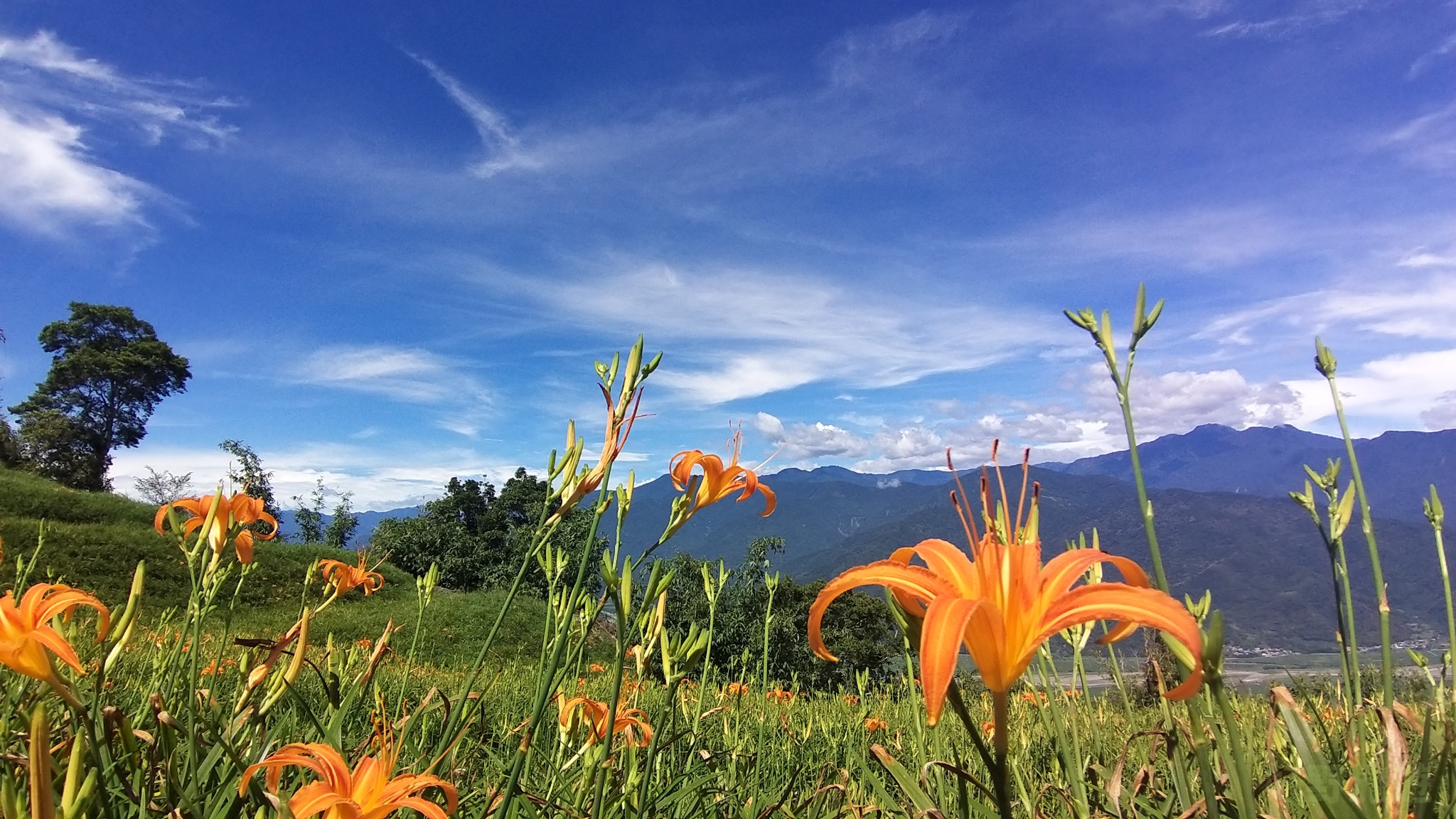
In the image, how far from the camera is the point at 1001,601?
681 mm

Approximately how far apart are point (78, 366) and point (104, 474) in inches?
213

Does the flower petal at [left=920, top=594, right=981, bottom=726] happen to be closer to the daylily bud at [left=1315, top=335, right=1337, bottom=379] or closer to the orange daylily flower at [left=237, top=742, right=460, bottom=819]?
the orange daylily flower at [left=237, top=742, right=460, bottom=819]

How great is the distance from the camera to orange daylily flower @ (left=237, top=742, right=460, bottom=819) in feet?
2.86

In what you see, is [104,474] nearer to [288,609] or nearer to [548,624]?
[288,609]

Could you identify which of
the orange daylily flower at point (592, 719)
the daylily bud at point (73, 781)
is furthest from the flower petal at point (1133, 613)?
the orange daylily flower at point (592, 719)

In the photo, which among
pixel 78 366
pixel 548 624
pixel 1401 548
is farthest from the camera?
pixel 1401 548

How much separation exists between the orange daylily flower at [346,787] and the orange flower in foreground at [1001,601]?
0.58 meters

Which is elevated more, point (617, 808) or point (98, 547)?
point (98, 547)

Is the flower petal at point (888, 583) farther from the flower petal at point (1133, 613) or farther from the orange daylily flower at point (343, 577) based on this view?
the orange daylily flower at point (343, 577)

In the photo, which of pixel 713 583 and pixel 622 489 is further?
pixel 713 583

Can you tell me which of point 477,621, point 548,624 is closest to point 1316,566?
point 477,621

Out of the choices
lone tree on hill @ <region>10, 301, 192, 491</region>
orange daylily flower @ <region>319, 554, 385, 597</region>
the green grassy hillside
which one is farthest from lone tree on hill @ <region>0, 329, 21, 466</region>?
orange daylily flower @ <region>319, 554, 385, 597</region>

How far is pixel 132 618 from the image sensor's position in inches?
47.0

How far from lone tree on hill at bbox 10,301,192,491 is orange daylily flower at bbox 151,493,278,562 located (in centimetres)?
3967
